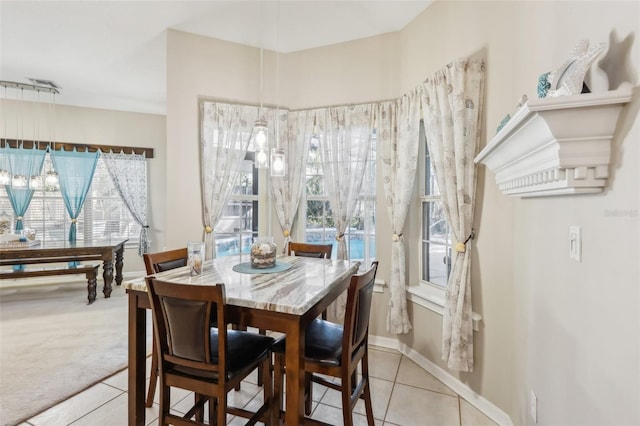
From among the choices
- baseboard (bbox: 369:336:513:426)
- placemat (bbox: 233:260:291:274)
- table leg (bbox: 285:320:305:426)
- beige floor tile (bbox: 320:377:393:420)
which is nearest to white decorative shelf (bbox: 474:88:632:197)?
table leg (bbox: 285:320:305:426)

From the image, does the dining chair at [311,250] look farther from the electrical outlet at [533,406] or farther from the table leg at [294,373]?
the electrical outlet at [533,406]

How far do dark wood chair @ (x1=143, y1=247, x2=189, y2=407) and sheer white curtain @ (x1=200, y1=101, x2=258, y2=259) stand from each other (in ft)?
2.64

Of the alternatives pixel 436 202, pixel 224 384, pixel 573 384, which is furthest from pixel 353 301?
pixel 436 202

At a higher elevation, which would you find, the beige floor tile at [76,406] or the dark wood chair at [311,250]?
the dark wood chair at [311,250]

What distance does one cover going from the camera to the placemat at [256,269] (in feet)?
6.72

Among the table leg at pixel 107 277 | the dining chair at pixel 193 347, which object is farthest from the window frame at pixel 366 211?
the table leg at pixel 107 277

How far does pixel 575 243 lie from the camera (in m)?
1.11

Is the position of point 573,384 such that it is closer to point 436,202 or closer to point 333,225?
point 436,202

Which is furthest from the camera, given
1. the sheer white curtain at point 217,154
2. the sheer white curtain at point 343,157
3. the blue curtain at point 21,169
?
the blue curtain at point 21,169

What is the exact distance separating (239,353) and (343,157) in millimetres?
2071

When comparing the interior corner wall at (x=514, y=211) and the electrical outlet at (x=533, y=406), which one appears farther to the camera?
the electrical outlet at (x=533, y=406)

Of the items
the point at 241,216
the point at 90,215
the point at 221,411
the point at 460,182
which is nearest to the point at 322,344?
the point at 221,411

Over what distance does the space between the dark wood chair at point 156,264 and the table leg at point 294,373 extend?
1042 mm

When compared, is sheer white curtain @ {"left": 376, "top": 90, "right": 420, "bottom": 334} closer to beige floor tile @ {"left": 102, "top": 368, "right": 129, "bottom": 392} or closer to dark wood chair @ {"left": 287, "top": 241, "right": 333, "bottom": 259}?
dark wood chair @ {"left": 287, "top": 241, "right": 333, "bottom": 259}
